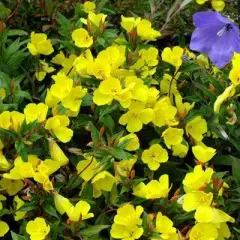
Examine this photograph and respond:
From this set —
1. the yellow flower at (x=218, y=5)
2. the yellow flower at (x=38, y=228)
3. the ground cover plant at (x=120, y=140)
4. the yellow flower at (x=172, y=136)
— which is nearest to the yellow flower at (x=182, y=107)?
the ground cover plant at (x=120, y=140)

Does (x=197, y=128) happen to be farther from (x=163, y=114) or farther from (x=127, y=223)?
(x=127, y=223)

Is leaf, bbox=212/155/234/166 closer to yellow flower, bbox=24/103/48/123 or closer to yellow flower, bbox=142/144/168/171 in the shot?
yellow flower, bbox=142/144/168/171

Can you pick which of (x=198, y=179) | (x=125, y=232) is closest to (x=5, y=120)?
(x=125, y=232)

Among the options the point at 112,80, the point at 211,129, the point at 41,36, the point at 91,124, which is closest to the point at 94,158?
the point at 91,124

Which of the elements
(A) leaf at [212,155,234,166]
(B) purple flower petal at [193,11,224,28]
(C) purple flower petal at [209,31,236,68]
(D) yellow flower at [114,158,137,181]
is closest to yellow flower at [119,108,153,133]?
(D) yellow flower at [114,158,137,181]

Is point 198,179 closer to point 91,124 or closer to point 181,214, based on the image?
point 181,214
